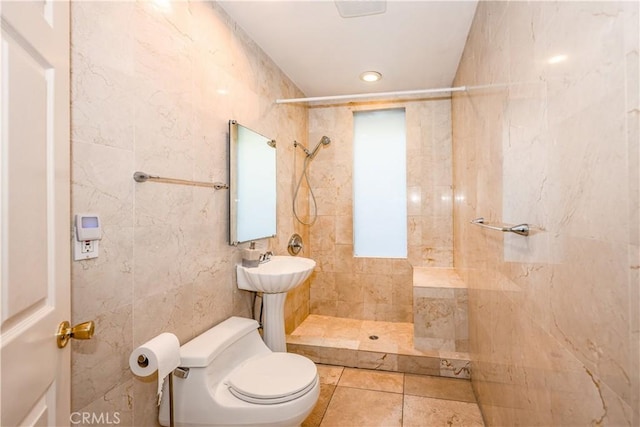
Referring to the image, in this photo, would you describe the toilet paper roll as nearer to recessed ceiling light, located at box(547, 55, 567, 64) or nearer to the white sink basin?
the white sink basin

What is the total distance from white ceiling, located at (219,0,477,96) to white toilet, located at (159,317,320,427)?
1937 millimetres

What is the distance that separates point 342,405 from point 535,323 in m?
1.49

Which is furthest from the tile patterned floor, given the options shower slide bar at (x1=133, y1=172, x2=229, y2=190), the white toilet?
shower slide bar at (x1=133, y1=172, x2=229, y2=190)

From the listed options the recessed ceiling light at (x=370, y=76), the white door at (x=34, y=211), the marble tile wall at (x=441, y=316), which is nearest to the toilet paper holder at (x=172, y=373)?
the white door at (x=34, y=211)

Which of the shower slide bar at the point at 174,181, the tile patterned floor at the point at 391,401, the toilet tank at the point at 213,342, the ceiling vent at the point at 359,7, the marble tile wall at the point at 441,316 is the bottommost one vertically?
the tile patterned floor at the point at 391,401

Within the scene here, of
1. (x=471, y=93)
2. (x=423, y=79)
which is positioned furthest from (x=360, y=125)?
(x=471, y=93)

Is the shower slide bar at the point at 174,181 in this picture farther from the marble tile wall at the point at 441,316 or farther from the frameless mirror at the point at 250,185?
the marble tile wall at the point at 441,316

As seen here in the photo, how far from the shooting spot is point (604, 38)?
2.25 ft

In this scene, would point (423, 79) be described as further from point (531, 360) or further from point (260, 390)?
point (260, 390)

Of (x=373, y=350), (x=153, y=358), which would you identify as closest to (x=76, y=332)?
(x=153, y=358)

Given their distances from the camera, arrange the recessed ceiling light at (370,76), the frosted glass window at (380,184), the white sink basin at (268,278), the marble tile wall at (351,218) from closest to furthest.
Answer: the white sink basin at (268,278), the recessed ceiling light at (370,76), the marble tile wall at (351,218), the frosted glass window at (380,184)

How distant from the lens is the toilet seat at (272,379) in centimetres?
143

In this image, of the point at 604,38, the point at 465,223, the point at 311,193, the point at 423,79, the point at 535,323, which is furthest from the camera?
the point at 311,193

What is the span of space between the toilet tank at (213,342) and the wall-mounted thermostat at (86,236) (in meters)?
0.64
